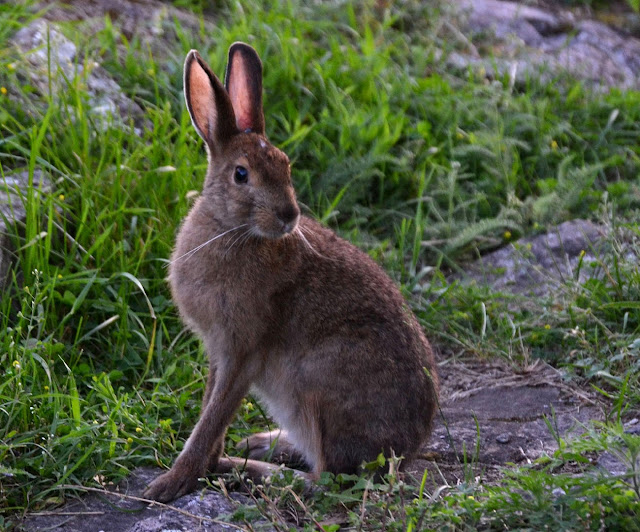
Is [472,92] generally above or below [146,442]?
above

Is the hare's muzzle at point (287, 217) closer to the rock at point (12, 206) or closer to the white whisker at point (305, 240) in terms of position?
the white whisker at point (305, 240)

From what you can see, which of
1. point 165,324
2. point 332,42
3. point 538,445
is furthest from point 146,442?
point 332,42

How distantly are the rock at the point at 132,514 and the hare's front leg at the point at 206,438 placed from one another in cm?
6

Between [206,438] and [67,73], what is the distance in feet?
9.27

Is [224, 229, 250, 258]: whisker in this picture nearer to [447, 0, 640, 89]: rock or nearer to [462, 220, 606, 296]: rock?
[462, 220, 606, 296]: rock

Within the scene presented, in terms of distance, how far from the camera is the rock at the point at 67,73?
5.69 metres

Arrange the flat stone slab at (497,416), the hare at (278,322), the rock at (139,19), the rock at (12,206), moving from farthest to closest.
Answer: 1. the rock at (139,19)
2. the rock at (12,206)
3. the flat stone slab at (497,416)
4. the hare at (278,322)

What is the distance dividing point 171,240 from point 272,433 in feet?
4.15

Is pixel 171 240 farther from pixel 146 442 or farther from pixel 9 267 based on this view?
pixel 146 442

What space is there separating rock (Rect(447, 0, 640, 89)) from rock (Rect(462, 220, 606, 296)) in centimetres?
178

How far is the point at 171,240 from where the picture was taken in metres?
5.25

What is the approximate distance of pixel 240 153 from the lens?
4.23 meters

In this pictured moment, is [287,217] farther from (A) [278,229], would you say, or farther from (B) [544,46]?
(B) [544,46]

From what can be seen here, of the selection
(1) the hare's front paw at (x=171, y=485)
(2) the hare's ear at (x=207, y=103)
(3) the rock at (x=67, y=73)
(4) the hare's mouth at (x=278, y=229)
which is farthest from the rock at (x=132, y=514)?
(3) the rock at (x=67, y=73)
